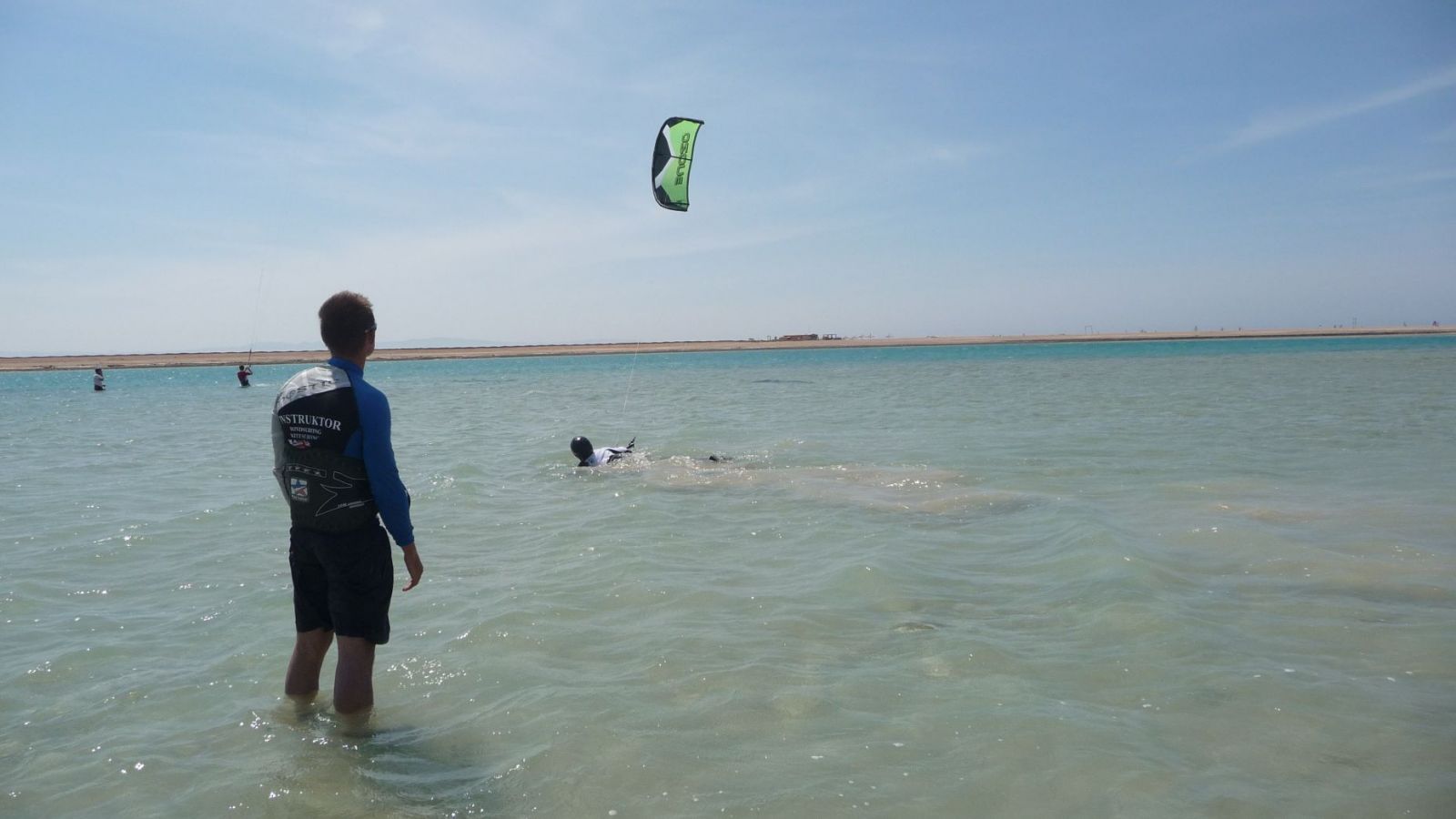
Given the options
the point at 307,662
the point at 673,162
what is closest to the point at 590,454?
the point at 673,162

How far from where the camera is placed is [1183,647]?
4957 millimetres

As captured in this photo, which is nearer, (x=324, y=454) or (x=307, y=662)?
(x=324, y=454)

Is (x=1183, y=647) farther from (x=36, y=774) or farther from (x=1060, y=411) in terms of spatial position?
(x=1060, y=411)

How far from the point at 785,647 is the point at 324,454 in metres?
2.81

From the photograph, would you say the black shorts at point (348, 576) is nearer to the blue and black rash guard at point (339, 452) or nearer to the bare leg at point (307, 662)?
the blue and black rash guard at point (339, 452)

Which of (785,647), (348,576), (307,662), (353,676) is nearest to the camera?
(348,576)

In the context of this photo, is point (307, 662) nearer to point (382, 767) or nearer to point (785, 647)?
point (382, 767)

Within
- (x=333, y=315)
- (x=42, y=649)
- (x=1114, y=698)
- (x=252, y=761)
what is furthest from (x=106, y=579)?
(x=1114, y=698)

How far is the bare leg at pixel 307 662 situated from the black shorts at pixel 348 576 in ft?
0.90

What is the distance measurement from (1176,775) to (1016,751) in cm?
63

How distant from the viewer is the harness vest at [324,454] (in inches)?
155

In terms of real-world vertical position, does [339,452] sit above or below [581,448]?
above

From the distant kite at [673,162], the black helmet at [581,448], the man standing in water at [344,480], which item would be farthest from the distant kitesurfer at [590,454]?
the man standing in water at [344,480]

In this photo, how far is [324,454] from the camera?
3959 millimetres
